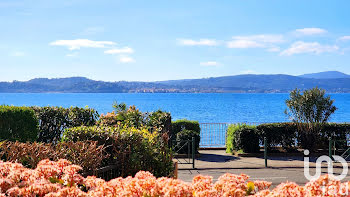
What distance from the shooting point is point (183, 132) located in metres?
18.1

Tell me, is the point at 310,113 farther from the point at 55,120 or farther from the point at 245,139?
the point at 55,120

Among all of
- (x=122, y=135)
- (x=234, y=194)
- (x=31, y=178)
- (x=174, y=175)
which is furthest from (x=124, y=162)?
(x=234, y=194)

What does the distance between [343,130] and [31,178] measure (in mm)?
17843

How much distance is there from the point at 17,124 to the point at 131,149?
7.25 m

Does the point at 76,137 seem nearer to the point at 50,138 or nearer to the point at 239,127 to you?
the point at 50,138

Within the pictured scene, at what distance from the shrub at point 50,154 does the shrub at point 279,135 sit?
1294 cm

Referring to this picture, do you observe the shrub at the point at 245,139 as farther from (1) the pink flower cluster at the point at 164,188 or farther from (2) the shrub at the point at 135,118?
(1) the pink flower cluster at the point at 164,188

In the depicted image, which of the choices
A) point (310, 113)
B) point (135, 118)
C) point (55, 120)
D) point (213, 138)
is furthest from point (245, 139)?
point (213, 138)

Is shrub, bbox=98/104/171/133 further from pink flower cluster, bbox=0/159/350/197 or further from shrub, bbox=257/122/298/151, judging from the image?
pink flower cluster, bbox=0/159/350/197

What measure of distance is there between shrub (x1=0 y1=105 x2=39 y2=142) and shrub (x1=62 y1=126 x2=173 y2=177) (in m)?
5.58

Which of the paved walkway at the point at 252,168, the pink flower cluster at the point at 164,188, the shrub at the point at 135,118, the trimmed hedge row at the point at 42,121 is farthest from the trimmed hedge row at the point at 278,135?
the pink flower cluster at the point at 164,188

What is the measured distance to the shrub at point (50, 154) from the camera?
6259 mm

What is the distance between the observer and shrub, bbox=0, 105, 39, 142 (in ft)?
43.9

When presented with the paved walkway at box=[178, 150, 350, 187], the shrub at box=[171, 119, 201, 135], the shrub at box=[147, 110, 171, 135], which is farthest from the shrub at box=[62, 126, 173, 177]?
the shrub at box=[171, 119, 201, 135]
